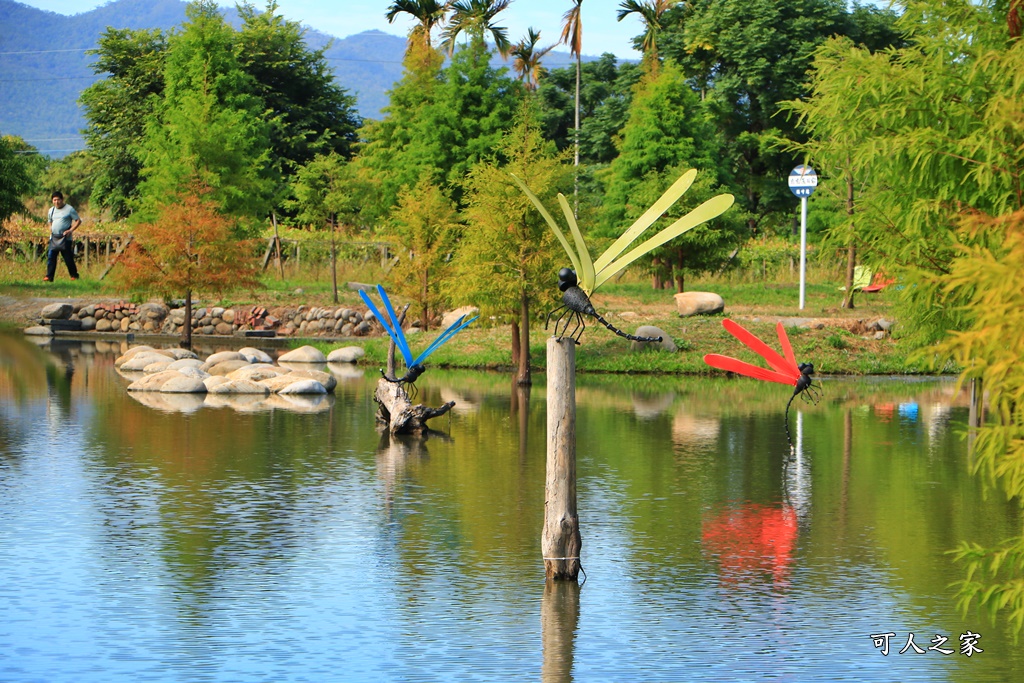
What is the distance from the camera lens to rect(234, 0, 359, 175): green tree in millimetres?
58500

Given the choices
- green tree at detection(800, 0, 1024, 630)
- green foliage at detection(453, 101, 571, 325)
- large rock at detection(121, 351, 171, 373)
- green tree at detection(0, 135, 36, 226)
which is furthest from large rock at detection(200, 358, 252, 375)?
green tree at detection(0, 135, 36, 226)

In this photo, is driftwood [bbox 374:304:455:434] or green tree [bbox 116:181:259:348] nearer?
driftwood [bbox 374:304:455:434]

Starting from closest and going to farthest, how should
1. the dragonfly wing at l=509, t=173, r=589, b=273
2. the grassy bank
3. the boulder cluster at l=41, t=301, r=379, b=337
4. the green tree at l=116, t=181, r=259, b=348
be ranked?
1. the dragonfly wing at l=509, t=173, r=589, b=273
2. the grassy bank
3. the green tree at l=116, t=181, r=259, b=348
4. the boulder cluster at l=41, t=301, r=379, b=337

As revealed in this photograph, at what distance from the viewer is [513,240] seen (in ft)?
85.4

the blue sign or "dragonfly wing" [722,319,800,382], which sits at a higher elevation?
the blue sign

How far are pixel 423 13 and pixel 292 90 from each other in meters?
13.8

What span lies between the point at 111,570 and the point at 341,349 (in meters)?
→ 21.0

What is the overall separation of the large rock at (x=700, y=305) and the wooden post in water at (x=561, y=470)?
2152cm

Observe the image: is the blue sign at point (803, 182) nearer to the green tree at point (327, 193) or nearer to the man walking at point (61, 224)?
the green tree at point (327, 193)

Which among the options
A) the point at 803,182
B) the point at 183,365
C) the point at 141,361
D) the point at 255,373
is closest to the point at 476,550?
→ the point at 255,373

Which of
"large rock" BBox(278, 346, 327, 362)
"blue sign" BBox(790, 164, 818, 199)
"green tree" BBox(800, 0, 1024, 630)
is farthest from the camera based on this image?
"blue sign" BBox(790, 164, 818, 199)

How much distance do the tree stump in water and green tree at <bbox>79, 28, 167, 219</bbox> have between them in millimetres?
38155

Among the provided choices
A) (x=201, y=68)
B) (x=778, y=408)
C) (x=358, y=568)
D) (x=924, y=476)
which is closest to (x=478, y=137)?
(x=201, y=68)

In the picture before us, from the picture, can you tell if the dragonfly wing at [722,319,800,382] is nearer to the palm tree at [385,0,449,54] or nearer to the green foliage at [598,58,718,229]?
the green foliage at [598,58,718,229]
